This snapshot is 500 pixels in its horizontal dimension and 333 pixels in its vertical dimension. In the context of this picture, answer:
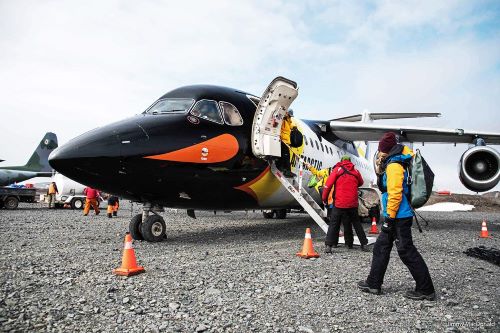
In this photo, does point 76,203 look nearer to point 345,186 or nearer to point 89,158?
point 89,158

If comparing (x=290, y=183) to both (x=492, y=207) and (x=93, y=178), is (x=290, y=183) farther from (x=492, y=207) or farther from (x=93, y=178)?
(x=492, y=207)

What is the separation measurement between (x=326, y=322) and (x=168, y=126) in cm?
470

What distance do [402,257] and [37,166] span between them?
34.4m

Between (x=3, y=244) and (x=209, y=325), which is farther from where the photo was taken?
(x=3, y=244)

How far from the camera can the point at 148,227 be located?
24.7 ft

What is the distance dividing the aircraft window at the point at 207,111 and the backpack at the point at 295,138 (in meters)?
2.14

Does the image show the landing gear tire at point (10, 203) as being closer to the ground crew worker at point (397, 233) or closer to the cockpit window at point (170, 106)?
the cockpit window at point (170, 106)

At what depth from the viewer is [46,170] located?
109 feet

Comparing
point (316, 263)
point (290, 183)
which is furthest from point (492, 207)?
point (316, 263)

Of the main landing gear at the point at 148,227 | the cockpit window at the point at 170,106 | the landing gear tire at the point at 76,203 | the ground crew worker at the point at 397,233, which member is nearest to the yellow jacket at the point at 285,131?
the cockpit window at the point at 170,106

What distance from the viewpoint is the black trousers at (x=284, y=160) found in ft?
30.1

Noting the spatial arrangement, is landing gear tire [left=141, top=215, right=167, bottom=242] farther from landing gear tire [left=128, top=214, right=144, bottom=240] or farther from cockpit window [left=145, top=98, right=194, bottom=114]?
cockpit window [left=145, top=98, right=194, bottom=114]

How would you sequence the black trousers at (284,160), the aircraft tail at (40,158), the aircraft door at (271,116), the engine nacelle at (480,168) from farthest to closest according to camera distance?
the aircraft tail at (40,158), the engine nacelle at (480,168), the black trousers at (284,160), the aircraft door at (271,116)

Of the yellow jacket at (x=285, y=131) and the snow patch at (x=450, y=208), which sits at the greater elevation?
the yellow jacket at (x=285, y=131)
